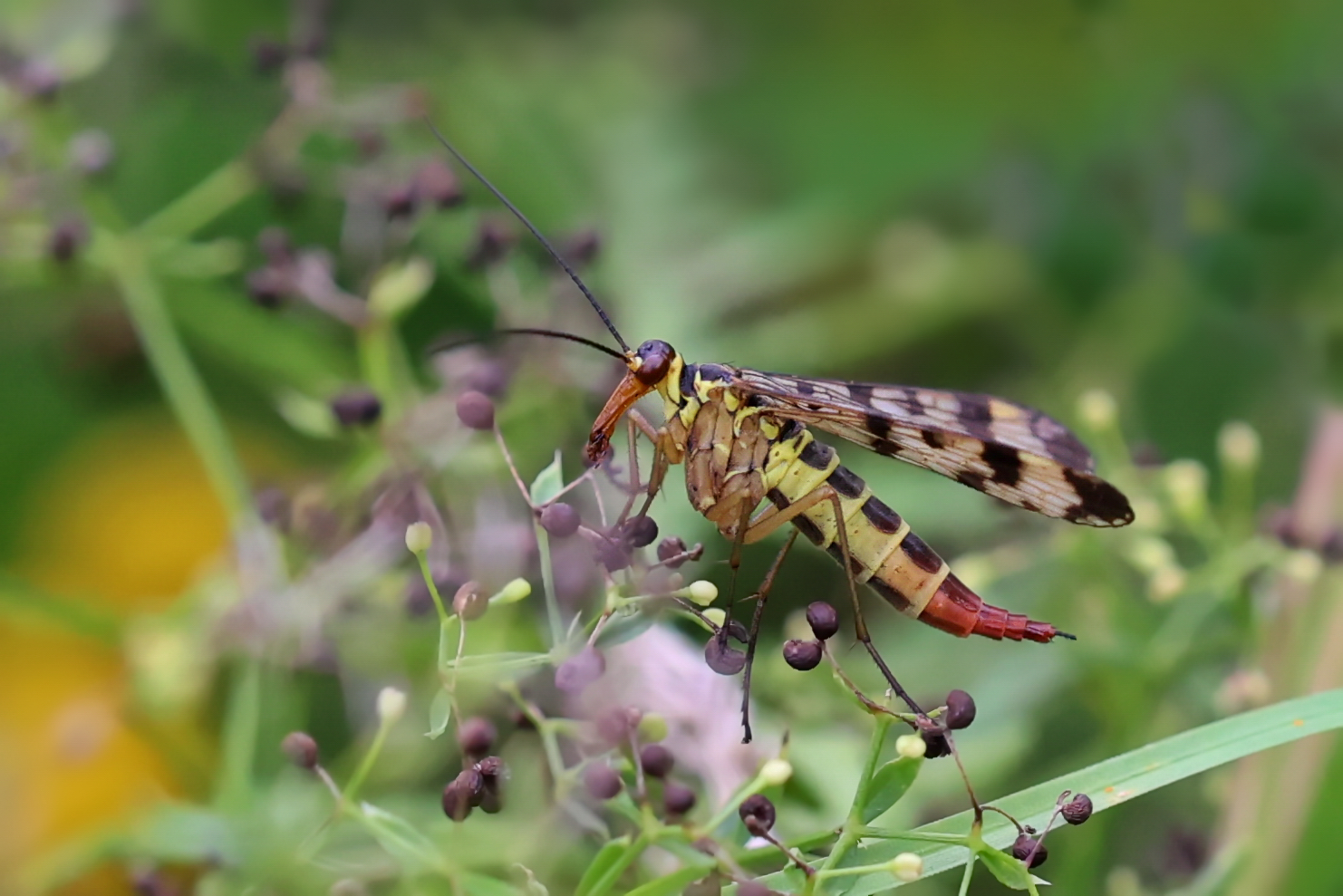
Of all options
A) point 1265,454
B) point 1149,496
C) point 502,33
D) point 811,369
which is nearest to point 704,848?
point 1149,496

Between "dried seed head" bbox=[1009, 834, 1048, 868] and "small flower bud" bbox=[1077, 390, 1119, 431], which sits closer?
"dried seed head" bbox=[1009, 834, 1048, 868]

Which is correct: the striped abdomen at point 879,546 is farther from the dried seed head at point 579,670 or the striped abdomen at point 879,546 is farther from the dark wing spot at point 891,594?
the dried seed head at point 579,670

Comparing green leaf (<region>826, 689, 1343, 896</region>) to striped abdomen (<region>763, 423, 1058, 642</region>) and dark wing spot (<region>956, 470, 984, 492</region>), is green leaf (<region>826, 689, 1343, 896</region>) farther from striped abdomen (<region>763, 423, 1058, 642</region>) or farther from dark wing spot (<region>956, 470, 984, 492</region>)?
dark wing spot (<region>956, 470, 984, 492</region>)

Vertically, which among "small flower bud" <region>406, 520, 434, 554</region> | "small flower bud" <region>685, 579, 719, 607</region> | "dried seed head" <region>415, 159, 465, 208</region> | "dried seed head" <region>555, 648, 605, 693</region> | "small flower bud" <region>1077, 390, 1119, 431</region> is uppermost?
"dried seed head" <region>415, 159, 465, 208</region>

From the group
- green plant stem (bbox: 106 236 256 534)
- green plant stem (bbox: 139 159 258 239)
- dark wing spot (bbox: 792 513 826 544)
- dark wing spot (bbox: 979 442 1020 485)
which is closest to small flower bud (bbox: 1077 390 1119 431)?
dark wing spot (bbox: 979 442 1020 485)

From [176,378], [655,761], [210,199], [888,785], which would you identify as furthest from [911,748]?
[210,199]
